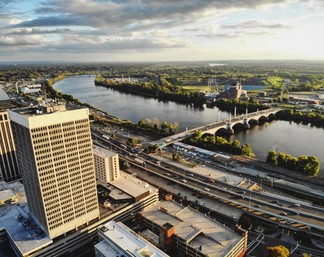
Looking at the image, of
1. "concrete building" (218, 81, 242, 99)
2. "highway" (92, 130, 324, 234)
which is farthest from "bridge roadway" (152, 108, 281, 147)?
"concrete building" (218, 81, 242, 99)

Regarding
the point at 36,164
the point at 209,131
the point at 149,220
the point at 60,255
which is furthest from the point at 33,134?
the point at 209,131

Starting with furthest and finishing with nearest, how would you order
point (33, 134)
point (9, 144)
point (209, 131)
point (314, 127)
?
point (314, 127), point (209, 131), point (9, 144), point (33, 134)

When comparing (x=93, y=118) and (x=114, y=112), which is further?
(x=114, y=112)

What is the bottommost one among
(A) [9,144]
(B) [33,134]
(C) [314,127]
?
(C) [314,127]

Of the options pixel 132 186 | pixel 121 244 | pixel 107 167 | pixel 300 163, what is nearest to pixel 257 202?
pixel 300 163

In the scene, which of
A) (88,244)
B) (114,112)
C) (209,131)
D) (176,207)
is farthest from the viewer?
(114,112)

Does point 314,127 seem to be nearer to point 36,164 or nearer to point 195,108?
point 195,108

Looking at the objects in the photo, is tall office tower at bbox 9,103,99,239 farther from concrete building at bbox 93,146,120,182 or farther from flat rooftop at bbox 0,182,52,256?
concrete building at bbox 93,146,120,182
